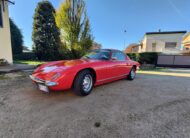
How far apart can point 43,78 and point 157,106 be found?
2562 millimetres

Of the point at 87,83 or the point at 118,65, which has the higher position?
the point at 118,65

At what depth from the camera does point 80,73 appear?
2.83m

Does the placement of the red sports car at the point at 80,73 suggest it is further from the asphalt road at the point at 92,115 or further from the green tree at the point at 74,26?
the green tree at the point at 74,26

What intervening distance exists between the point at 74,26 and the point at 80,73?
8511 millimetres

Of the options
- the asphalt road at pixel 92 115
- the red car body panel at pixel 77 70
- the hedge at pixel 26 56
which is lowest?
the asphalt road at pixel 92 115

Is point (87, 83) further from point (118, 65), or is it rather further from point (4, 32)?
point (4, 32)

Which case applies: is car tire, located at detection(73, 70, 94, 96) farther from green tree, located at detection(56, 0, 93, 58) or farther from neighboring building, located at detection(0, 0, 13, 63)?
green tree, located at detection(56, 0, 93, 58)

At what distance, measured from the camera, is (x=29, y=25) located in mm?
14180

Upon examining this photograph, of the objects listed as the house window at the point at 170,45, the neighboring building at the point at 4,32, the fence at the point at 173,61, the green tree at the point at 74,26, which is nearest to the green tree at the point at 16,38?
the green tree at the point at 74,26

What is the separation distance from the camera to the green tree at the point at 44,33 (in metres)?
13.5

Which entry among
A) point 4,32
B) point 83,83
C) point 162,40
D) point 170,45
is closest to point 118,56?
point 83,83

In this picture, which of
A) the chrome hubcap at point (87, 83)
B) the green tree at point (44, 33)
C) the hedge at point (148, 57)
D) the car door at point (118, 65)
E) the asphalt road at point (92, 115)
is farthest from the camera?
the green tree at point (44, 33)

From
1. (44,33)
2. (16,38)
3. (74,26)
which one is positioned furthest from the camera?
(16,38)

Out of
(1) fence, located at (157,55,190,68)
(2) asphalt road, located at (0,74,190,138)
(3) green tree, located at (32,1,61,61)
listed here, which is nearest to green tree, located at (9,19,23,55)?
(3) green tree, located at (32,1,61,61)
